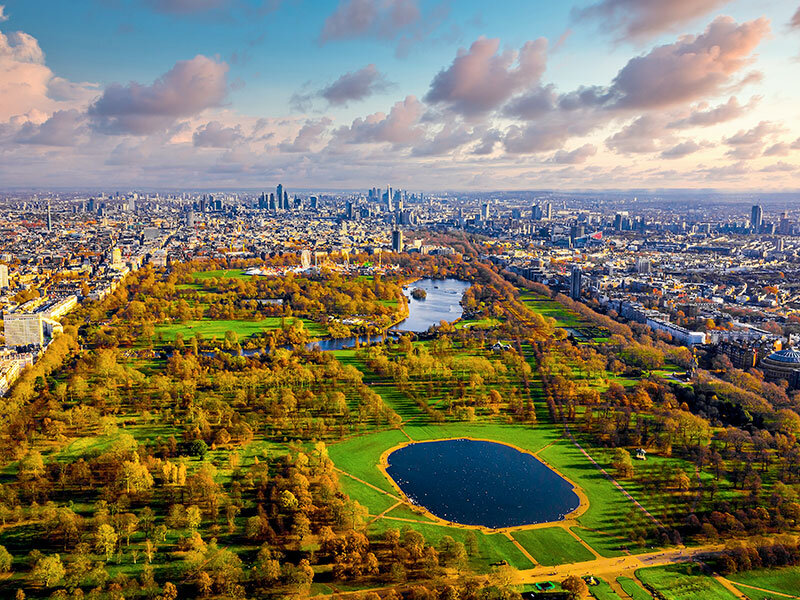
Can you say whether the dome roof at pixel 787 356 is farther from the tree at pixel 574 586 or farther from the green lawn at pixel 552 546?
the tree at pixel 574 586

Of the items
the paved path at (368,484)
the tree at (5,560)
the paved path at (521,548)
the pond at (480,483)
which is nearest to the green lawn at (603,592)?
the paved path at (521,548)

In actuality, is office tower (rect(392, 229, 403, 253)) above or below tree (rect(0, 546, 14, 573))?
above

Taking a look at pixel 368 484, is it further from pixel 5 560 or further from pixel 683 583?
pixel 5 560

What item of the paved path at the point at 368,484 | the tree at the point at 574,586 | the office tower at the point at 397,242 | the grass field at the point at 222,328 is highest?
the office tower at the point at 397,242

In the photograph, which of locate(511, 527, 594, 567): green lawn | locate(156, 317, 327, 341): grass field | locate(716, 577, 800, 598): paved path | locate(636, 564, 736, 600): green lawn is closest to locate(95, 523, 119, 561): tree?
locate(511, 527, 594, 567): green lawn

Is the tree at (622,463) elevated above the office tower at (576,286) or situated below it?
below

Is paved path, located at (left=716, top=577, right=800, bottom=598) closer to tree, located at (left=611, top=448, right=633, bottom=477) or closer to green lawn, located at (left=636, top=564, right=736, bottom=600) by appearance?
green lawn, located at (left=636, top=564, right=736, bottom=600)

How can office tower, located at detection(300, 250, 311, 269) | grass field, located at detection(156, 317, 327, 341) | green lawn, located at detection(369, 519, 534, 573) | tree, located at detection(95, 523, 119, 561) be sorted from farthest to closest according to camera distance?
office tower, located at detection(300, 250, 311, 269)
grass field, located at detection(156, 317, 327, 341)
green lawn, located at detection(369, 519, 534, 573)
tree, located at detection(95, 523, 119, 561)
